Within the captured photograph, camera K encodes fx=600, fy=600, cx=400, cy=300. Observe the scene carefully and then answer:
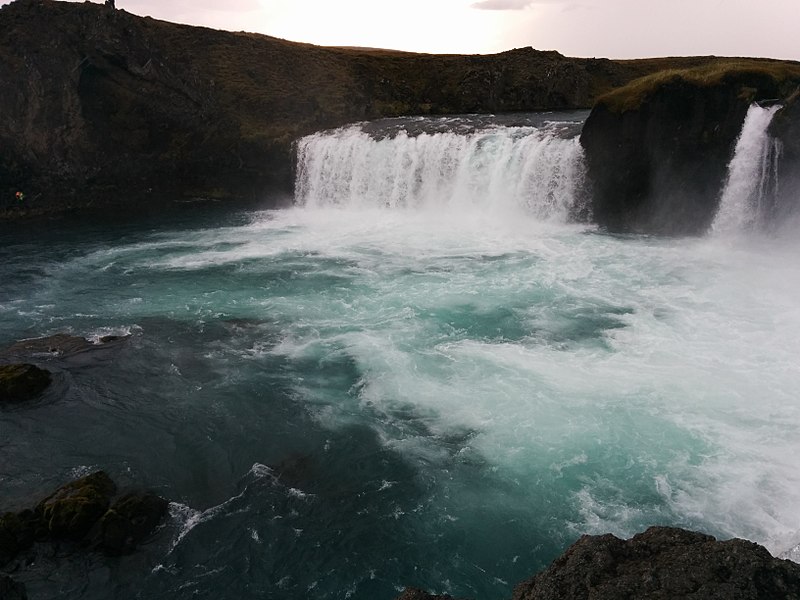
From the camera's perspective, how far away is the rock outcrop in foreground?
20.5 ft

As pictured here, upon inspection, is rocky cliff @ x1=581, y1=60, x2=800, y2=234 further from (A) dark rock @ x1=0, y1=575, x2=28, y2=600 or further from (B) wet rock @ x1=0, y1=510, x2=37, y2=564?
(A) dark rock @ x1=0, y1=575, x2=28, y2=600

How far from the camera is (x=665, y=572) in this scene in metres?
6.60

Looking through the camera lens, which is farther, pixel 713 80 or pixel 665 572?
pixel 713 80

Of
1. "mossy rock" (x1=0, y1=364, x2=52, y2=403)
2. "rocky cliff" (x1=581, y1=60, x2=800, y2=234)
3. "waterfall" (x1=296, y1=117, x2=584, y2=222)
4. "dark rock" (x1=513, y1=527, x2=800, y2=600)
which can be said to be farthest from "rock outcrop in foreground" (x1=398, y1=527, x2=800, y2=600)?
"waterfall" (x1=296, y1=117, x2=584, y2=222)

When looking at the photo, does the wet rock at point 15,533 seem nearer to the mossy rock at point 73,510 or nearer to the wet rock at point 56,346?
the mossy rock at point 73,510

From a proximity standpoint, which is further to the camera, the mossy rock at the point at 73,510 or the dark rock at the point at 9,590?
the mossy rock at the point at 73,510

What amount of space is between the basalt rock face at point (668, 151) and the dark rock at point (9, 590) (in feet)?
A: 107

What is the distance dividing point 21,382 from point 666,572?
768 inches

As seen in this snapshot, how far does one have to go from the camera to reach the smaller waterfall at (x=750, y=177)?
95.7 ft

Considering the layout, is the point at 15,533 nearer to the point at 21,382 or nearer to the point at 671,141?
the point at 21,382

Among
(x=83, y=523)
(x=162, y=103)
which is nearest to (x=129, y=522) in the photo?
(x=83, y=523)

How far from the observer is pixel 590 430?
16.1 metres

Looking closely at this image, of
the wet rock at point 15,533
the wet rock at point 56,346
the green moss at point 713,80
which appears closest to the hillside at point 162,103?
the green moss at point 713,80

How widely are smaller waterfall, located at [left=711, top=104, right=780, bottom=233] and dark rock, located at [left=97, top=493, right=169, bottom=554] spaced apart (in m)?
→ 29.7
